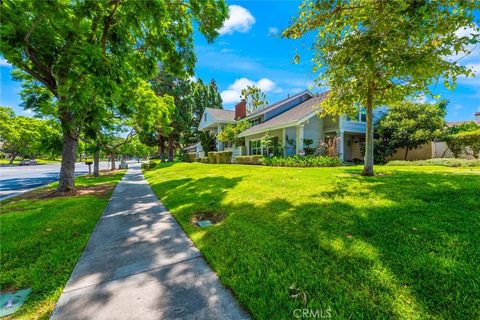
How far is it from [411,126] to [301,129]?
25.9ft

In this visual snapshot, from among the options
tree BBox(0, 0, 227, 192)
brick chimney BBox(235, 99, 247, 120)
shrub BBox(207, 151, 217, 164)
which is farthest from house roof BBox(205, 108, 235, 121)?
tree BBox(0, 0, 227, 192)

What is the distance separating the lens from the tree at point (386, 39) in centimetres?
495

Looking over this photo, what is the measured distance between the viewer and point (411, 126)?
51.1ft

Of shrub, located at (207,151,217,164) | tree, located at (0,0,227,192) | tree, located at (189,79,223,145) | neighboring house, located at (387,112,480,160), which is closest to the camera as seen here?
tree, located at (0,0,227,192)

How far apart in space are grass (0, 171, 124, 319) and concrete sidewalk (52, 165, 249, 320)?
17 centimetres

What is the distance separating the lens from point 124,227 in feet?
16.3

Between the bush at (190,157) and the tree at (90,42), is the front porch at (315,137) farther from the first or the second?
the bush at (190,157)

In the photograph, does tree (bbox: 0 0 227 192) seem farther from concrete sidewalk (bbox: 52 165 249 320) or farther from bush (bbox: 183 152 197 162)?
bush (bbox: 183 152 197 162)

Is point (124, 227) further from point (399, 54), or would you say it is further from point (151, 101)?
point (151, 101)

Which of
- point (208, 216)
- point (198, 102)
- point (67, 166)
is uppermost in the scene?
point (198, 102)

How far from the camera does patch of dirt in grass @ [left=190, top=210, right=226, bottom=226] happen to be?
5.06m

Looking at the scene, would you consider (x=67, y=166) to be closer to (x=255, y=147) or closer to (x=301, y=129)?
(x=301, y=129)

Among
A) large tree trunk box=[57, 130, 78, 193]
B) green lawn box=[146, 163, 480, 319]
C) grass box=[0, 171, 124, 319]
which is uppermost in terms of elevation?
large tree trunk box=[57, 130, 78, 193]

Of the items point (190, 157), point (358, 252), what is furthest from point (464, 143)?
point (190, 157)
